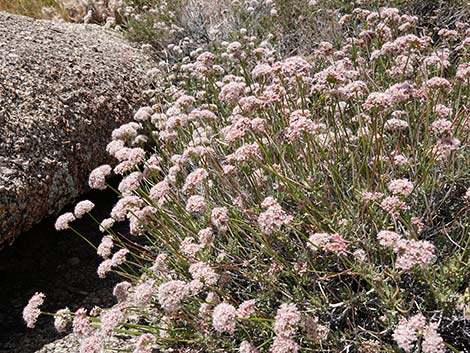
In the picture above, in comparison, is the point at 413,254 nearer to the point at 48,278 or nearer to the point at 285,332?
the point at 285,332

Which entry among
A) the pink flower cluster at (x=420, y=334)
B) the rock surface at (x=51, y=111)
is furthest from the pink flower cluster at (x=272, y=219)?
the rock surface at (x=51, y=111)

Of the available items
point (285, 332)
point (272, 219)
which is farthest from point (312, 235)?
point (285, 332)

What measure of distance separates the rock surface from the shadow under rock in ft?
1.65

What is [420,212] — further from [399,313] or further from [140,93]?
[140,93]

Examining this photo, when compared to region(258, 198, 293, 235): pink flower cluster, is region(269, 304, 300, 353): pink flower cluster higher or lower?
lower

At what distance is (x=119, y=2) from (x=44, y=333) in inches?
206

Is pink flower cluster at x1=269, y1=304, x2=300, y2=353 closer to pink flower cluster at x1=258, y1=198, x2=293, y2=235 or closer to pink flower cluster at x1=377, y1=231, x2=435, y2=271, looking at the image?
pink flower cluster at x1=258, y1=198, x2=293, y2=235

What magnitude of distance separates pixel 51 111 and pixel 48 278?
1.34m

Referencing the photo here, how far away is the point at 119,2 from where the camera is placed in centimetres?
747

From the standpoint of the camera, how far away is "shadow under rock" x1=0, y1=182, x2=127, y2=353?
370 cm

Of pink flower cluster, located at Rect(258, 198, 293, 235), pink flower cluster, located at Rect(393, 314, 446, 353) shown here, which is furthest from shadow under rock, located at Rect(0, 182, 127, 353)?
pink flower cluster, located at Rect(393, 314, 446, 353)

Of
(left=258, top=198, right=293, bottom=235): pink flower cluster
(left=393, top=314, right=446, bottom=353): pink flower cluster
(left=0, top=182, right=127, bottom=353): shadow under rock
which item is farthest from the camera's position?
(left=0, top=182, right=127, bottom=353): shadow under rock

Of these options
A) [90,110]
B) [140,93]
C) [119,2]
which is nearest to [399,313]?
[90,110]

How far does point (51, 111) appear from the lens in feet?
13.9
